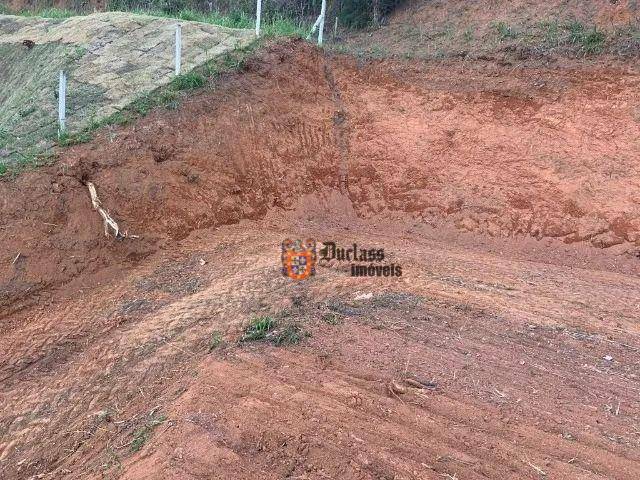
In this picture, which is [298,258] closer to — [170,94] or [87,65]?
[170,94]

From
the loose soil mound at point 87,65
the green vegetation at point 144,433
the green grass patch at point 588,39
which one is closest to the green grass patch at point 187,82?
the loose soil mound at point 87,65

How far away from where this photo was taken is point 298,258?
6645mm

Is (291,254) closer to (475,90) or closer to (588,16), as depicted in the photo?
(475,90)

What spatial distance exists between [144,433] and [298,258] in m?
3.42

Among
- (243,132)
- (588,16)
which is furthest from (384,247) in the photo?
(588,16)

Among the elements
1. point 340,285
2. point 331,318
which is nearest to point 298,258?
point 340,285

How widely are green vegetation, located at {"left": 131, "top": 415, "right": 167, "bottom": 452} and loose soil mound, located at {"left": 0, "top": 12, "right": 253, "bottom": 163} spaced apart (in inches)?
192

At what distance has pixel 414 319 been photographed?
4965 millimetres

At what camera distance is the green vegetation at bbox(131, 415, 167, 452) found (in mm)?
3434

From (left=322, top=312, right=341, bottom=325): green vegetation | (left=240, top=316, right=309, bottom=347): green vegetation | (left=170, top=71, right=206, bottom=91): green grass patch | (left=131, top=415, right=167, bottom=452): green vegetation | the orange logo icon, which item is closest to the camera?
(left=131, top=415, right=167, bottom=452): green vegetation

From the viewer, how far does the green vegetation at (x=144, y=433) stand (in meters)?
3.43

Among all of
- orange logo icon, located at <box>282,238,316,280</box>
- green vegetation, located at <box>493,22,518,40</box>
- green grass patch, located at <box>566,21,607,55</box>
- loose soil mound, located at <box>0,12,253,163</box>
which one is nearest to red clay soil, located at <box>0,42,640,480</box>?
orange logo icon, located at <box>282,238,316,280</box>

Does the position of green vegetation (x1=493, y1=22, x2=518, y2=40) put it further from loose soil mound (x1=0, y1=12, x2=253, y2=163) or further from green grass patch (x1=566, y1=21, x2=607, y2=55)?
loose soil mound (x1=0, y1=12, x2=253, y2=163)

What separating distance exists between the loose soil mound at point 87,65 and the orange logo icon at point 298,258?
11.7 feet
